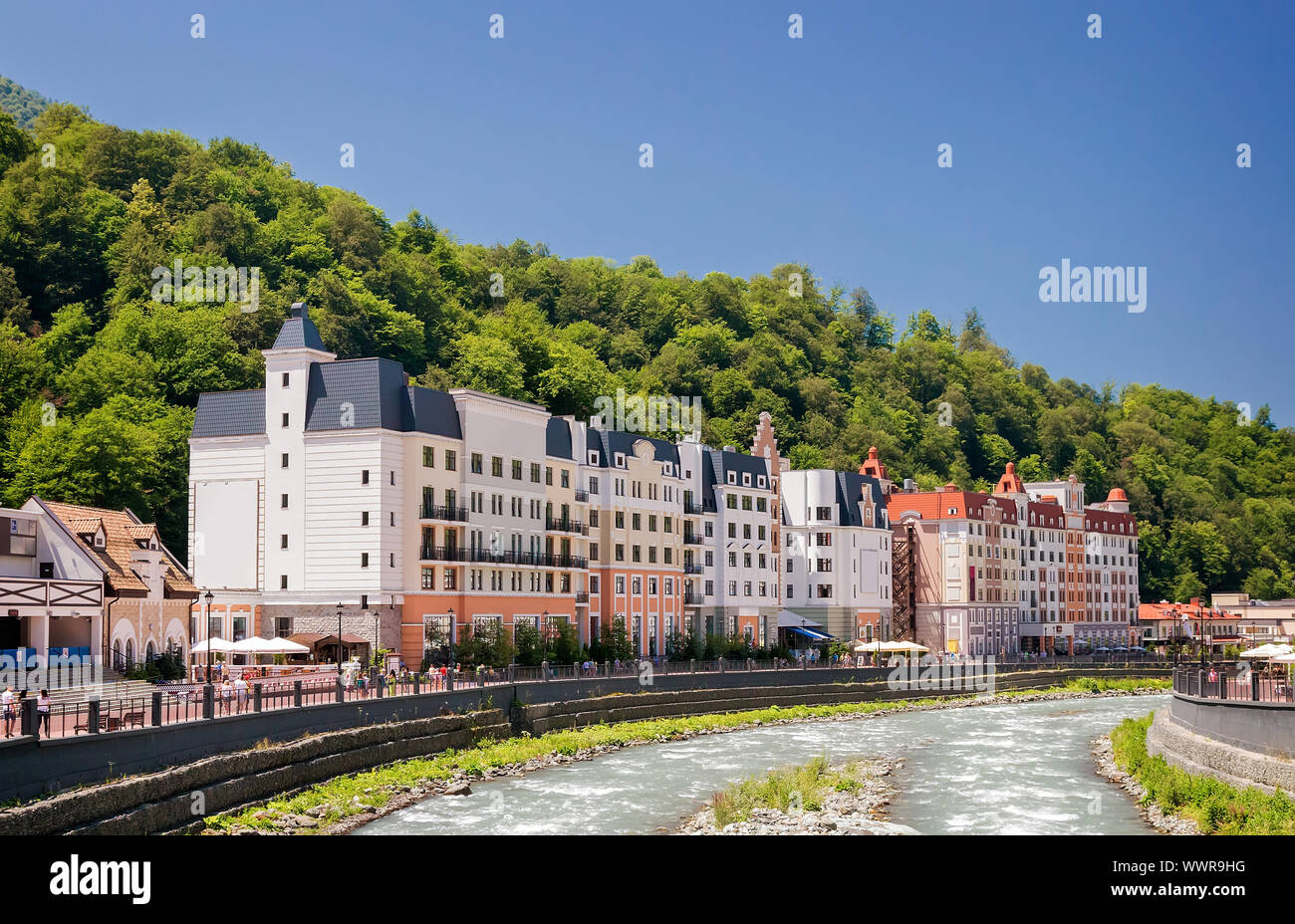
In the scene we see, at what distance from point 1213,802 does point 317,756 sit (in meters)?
26.8

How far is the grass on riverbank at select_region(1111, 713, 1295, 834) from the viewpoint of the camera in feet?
111

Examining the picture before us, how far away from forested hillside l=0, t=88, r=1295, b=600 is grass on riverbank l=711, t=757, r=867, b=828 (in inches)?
1783

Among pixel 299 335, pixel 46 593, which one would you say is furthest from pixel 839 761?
pixel 299 335

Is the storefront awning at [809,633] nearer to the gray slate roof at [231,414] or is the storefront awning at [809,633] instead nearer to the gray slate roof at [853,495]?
the gray slate roof at [853,495]

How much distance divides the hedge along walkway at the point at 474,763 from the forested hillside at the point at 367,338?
108ft

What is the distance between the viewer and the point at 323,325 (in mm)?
115125

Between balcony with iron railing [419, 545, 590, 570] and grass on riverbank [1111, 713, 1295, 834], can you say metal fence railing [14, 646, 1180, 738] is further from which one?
balcony with iron railing [419, 545, 590, 570]

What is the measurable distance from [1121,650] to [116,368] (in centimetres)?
9853

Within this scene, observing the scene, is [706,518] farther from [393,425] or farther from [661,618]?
[393,425]

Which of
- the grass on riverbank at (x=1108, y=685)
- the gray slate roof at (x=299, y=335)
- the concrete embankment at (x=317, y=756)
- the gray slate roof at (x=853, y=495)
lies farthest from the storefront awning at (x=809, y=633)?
the gray slate roof at (x=299, y=335)

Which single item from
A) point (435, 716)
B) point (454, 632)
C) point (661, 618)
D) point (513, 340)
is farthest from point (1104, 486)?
point (435, 716)

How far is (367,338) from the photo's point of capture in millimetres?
120812
